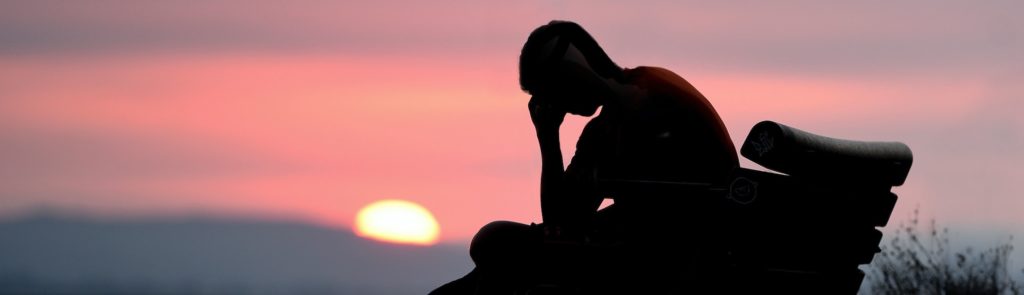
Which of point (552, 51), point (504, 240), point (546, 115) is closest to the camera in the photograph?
point (552, 51)

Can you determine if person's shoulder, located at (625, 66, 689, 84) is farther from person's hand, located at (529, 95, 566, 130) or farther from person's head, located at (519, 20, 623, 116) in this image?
person's hand, located at (529, 95, 566, 130)

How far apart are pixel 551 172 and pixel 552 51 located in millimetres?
678

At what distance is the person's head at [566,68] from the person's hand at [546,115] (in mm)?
27

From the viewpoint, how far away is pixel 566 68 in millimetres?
8273

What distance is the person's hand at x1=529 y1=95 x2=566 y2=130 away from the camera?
8.44 meters

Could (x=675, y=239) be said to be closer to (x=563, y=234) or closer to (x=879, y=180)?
(x=563, y=234)

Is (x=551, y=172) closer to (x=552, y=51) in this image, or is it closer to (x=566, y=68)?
(x=566, y=68)

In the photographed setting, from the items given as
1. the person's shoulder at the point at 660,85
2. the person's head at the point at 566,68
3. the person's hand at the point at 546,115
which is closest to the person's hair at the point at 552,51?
the person's head at the point at 566,68

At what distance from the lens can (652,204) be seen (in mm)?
8367

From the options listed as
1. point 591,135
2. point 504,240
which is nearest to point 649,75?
point 591,135

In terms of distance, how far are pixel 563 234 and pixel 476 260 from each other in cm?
49

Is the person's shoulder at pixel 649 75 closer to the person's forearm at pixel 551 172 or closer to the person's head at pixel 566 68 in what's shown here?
the person's head at pixel 566 68

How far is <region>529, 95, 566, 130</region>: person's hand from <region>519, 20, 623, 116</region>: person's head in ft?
0.09

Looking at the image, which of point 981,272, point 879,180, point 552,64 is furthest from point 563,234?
point 981,272
